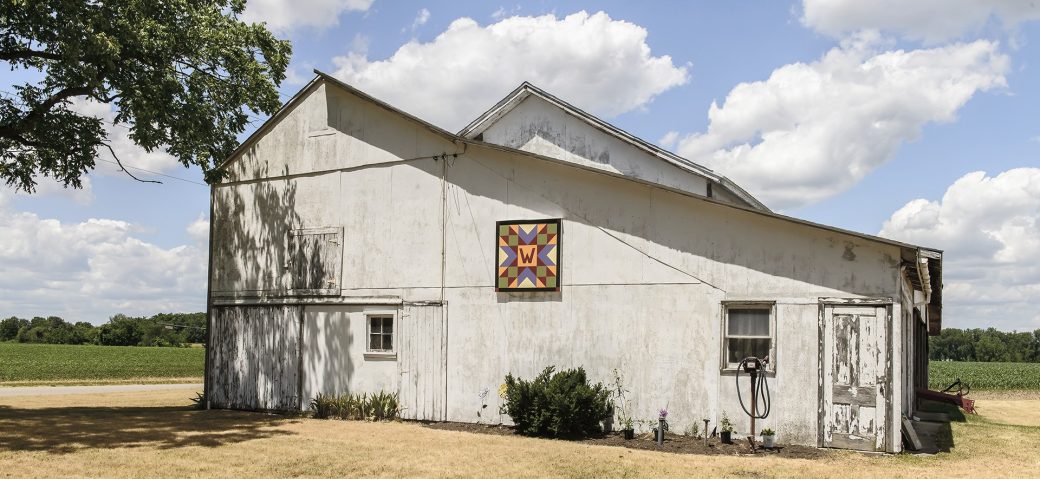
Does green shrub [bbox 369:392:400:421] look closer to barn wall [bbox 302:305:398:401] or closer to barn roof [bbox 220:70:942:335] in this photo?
barn wall [bbox 302:305:398:401]

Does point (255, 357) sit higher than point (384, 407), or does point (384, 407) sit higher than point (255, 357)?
point (255, 357)

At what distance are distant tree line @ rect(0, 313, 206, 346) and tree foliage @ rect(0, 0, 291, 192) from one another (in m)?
53.4

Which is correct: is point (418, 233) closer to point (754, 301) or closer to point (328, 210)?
point (328, 210)

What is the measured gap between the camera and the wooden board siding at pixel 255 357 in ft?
61.2

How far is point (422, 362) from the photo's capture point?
1703 cm

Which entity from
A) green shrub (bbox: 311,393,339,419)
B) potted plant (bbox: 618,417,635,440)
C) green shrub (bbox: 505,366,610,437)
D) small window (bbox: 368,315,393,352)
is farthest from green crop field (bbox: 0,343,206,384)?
potted plant (bbox: 618,417,635,440)

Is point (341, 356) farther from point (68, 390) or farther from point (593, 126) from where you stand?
point (68, 390)

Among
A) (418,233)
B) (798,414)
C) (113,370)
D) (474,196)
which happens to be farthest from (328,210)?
(113,370)

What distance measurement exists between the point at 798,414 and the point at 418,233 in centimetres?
837

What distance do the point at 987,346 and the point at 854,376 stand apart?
101 metres

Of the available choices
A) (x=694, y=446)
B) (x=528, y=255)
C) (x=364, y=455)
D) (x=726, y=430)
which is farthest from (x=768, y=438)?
(x=364, y=455)

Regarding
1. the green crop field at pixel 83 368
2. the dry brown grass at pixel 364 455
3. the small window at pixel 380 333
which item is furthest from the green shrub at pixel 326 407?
the green crop field at pixel 83 368

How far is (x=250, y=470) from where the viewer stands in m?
11.4

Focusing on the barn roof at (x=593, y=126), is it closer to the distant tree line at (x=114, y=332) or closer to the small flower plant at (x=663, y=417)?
the small flower plant at (x=663, y=417)
